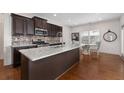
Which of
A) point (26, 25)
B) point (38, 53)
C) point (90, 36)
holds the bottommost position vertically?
point (38, 53)

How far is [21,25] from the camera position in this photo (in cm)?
407

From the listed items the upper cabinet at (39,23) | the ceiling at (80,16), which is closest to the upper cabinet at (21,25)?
the upper cabinet at (39,23)

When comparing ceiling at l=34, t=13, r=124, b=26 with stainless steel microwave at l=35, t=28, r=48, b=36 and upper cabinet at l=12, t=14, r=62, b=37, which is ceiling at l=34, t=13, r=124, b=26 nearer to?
upper cabinet at l=12, t=14, r=62, b=37

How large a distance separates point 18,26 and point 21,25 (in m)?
0.14

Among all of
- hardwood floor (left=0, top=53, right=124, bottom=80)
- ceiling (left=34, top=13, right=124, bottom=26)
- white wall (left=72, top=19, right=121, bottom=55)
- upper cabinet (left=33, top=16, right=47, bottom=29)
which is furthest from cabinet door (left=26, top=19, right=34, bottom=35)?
white wall (left=72, top=19, right=121, bottom=55)

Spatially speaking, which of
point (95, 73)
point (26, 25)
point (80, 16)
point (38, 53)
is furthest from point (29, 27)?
point (95, 73)

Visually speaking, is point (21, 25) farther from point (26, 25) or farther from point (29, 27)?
point (29, 27)

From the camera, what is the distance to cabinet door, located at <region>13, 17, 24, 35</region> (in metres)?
3.87

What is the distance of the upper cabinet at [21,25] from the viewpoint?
3.88 meters

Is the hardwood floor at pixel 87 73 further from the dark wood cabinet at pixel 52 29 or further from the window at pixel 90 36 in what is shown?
the window at pixel 90 36
